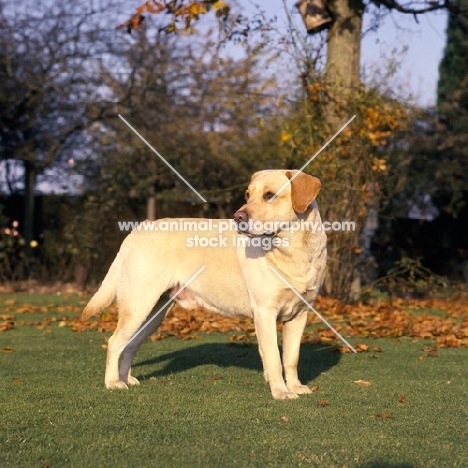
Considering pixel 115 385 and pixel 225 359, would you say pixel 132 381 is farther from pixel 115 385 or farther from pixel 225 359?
pixel 225 359

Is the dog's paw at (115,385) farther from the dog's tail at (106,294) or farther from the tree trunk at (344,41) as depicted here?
the tree trunk at (344,41)

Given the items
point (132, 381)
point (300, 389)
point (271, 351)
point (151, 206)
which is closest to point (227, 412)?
point (271, 351)

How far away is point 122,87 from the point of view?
56.5 ft

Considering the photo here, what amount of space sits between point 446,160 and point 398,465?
1473cm

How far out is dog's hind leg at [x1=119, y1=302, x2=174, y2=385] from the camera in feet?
19.3

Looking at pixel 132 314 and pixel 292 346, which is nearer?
pixel 292 346

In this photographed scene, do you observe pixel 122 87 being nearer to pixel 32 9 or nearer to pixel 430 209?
pixel 32 9

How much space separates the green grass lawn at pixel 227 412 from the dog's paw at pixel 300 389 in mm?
114

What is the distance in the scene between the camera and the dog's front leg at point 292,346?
18.2 feet

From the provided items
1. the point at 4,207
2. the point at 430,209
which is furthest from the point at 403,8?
the point at 4,207

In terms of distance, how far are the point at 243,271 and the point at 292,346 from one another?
2.18ft

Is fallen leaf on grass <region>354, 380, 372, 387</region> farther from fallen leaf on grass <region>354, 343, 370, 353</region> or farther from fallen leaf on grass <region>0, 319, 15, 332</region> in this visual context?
fallen leaf on grass <region>0, 319, 15, 332</region>

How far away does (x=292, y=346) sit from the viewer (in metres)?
5.63

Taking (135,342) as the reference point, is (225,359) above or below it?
below
